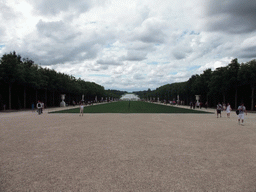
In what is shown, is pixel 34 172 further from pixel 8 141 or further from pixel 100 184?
pixel 8 141

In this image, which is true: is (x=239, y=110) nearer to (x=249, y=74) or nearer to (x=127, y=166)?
(x=127, y=166)

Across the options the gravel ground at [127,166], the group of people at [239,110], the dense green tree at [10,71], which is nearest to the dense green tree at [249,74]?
the group of people at [239,110]

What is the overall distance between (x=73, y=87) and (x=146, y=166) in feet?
212

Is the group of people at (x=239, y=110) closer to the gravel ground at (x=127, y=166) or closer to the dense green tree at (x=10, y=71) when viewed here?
the gravel ground at (x=127, y=166)

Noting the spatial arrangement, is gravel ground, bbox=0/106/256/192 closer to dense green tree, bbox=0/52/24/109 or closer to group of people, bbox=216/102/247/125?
group of people, bbox=216/102/247/125

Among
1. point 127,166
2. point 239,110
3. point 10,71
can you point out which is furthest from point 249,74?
point 10,71

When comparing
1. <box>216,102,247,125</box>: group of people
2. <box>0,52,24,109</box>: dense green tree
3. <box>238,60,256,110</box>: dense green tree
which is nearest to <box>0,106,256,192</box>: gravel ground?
<box>216,102,247,125</box>: group of people

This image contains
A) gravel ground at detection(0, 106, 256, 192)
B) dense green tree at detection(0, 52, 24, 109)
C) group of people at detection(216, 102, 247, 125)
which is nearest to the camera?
gravel ground at detection(0, 106, 256, 192)

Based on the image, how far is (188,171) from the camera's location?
20.6 ft

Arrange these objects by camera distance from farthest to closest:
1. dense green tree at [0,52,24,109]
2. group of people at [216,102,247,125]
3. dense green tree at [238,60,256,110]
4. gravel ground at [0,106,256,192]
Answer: dense green tree at [0,52,24,109] < dense green tree at [238,60,256,110] < group of people at [216,102,247,125] < gravel ground at [0,106,256,192]

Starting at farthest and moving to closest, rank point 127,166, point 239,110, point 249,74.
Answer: point 249,74, point 239,110, point 127,166

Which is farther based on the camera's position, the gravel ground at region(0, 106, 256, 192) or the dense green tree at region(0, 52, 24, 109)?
the dense green tree at region(0, 52, 24, 109)

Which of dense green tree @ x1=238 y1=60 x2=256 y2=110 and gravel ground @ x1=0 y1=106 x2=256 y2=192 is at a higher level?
dense green tree @ x1=238 y1=60 x2=256 y2=110

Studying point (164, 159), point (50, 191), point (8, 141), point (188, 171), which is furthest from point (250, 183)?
point (8, 141)
